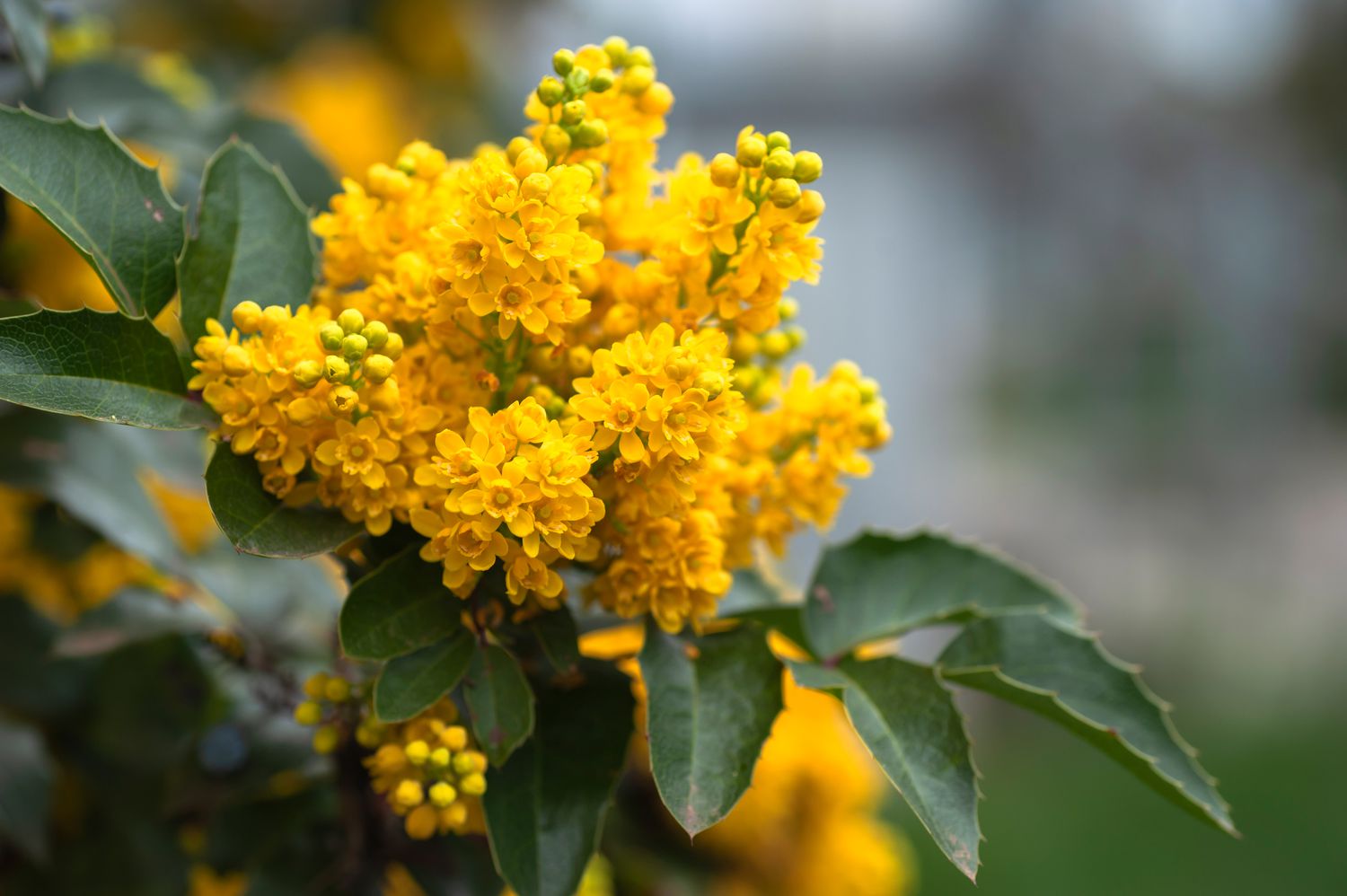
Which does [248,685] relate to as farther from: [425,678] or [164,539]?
[425,678]

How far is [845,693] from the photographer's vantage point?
2.75 ft

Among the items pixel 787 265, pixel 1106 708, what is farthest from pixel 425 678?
pixel 1106 708

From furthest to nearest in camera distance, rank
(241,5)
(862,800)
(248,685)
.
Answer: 1. (241,5)
2. (862,800)
3. (248,685)

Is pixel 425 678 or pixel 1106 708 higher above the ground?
pixel 1106 708

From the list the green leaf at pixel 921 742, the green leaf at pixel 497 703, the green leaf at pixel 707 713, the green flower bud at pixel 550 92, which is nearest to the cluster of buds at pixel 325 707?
the green leaf at pixel 497 703

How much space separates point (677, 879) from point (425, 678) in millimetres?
688

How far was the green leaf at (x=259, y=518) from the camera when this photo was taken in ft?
2.51

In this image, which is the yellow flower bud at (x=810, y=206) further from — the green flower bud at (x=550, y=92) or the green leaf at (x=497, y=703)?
the green leaf at (x=497, y=703)

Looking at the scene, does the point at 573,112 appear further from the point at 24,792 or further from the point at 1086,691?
the point at 24,792

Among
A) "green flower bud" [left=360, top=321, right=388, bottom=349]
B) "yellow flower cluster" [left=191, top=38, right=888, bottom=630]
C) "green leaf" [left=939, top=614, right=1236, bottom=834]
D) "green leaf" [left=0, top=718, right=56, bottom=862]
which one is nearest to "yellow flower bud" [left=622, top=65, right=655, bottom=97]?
"yellow flower cluster" [left=191, top=38, right=888, bottom=630]

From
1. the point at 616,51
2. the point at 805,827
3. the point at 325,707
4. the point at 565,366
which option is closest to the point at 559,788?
the point at 325,707

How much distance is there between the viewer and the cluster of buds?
87 centimetres

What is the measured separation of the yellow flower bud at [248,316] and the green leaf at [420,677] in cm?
23

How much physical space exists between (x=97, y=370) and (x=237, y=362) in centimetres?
11
